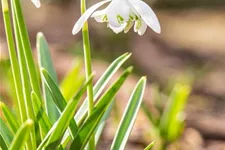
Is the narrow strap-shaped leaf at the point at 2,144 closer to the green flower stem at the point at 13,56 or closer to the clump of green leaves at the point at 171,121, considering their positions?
the green flower stem at the point at 13,56

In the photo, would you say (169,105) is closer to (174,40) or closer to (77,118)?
(77,118)

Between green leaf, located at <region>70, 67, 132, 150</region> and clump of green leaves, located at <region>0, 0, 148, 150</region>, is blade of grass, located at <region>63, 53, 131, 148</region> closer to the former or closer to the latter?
clump of green leaves, located at <region>0, 0, 148, 150</region>

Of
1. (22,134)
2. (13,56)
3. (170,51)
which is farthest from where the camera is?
(170,51)

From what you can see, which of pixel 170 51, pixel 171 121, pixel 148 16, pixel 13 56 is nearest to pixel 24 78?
pixel 13 56

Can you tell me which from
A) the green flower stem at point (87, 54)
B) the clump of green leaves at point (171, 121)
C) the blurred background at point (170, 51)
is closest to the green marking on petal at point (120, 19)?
the green flower stem at point (87, 54)

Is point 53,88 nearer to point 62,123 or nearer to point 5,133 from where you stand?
point 62,123
